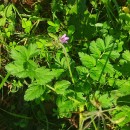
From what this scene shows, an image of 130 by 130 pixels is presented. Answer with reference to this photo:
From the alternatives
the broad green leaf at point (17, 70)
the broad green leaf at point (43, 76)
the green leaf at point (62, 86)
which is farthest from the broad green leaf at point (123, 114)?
the broad green leaf at point (17, 70)

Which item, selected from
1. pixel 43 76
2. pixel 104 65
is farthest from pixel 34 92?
pixel 104 65

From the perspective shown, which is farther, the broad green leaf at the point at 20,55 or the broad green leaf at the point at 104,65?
the broad green leaf at the point at 104,65

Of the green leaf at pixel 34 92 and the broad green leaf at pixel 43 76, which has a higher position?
the broad green leaf at pixel 43 76

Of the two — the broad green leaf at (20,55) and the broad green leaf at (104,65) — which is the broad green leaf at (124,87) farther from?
the broad green leaf at (20,55)

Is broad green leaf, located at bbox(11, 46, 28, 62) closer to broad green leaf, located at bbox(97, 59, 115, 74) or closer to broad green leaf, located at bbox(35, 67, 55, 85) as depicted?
broad green leaf, located at bbox(35, 67, 55, 85)

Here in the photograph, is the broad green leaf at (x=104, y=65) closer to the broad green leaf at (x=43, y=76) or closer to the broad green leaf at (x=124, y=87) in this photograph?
the broad green leaf at (x=124, y=87)

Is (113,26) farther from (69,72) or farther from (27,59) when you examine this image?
(27,59)

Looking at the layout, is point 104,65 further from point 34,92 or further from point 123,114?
point 34,92

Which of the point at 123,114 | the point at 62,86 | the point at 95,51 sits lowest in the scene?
the point at 123,114

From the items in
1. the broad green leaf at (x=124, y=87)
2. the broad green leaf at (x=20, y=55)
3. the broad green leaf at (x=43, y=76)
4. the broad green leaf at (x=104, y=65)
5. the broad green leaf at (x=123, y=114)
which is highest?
the broad green leaf at (x=20, y=55)

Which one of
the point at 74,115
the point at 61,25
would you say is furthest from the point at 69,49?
the point at 74,115

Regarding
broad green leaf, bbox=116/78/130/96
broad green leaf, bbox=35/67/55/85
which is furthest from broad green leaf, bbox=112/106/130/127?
broad green leaf, bbox=35/67/55/85
